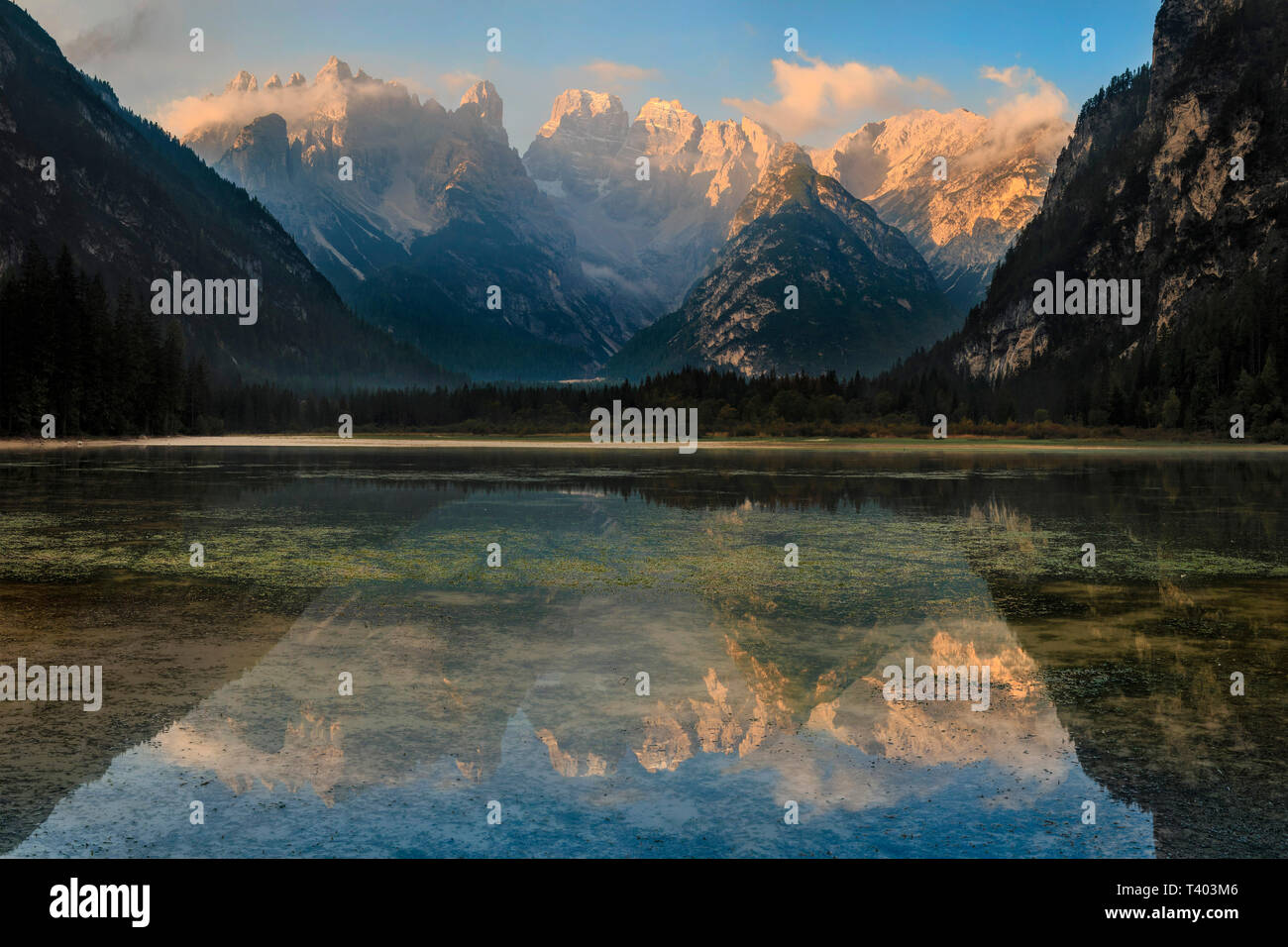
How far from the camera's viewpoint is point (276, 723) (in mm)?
12828

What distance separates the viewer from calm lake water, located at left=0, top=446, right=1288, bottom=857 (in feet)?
31.2

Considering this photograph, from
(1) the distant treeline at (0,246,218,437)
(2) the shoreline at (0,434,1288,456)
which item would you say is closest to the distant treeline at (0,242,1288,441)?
(1) the distant treeline at (0,246,218,437)

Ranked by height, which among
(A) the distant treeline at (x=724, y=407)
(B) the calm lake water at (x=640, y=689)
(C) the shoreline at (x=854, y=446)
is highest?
(A) the distant treeline at (x=724, y=407)

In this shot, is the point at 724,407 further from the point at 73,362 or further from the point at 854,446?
the point at 73,362

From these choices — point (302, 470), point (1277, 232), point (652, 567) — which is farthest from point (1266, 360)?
point (652, 567)

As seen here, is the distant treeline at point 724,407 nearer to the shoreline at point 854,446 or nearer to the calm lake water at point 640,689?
the shoreline at point 854,446

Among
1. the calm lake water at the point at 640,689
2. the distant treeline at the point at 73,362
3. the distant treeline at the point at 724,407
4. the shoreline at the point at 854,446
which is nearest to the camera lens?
the calm lake water at the point at 640,689

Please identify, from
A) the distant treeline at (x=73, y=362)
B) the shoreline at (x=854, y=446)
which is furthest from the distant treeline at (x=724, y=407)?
the shoreline at (x=854, y=446)

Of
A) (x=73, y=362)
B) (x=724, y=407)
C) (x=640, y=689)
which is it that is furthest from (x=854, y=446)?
(x=640, y=689)

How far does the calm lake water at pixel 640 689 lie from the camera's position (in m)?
9.51

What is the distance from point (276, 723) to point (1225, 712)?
40.1ft

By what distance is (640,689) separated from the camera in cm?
1464

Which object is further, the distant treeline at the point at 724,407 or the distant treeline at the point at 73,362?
the distant treeline at the point at 724,407

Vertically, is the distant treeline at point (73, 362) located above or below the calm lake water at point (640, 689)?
above
